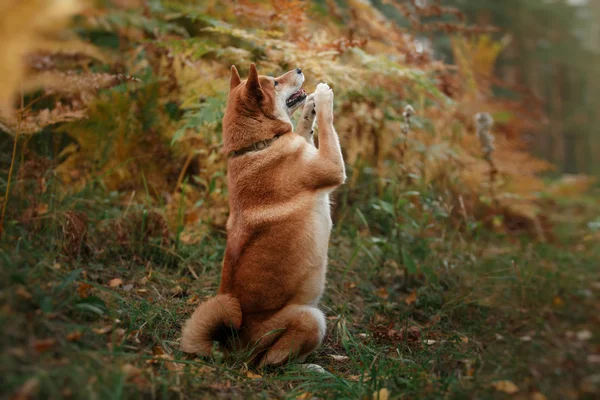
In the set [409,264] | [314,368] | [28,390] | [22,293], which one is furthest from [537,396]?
[409,264]

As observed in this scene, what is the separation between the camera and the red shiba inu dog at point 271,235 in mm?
3326

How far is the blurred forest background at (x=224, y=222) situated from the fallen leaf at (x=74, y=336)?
1.3 inches

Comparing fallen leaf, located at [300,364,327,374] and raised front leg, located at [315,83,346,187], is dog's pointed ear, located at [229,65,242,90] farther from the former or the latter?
fallen leaf, located at [300,364,327,374]

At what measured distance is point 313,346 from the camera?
3.41 meters

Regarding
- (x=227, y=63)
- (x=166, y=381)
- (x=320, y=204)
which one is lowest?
(x=166, y=381)

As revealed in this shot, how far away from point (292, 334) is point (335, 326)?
808 millimetres

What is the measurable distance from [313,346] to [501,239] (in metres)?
4.03

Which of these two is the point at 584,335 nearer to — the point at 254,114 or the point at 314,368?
→ the point at 314,368

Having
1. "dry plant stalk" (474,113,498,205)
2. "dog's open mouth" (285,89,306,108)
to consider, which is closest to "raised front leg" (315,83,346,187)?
"dog's open mouth" (285,89,306,108)

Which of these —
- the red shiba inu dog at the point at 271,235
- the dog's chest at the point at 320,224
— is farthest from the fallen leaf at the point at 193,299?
the dog's chest at the point at 320,224

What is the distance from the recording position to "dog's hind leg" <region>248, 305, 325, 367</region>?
3316 millimetres

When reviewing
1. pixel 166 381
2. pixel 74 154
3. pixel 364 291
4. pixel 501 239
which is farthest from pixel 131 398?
pixel 501 239

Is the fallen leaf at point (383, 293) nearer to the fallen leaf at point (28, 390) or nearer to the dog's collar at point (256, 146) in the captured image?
the dog's collar at point (256, 146)

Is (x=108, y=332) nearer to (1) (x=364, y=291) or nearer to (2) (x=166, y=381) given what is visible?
(2) (x=166, y=381)
